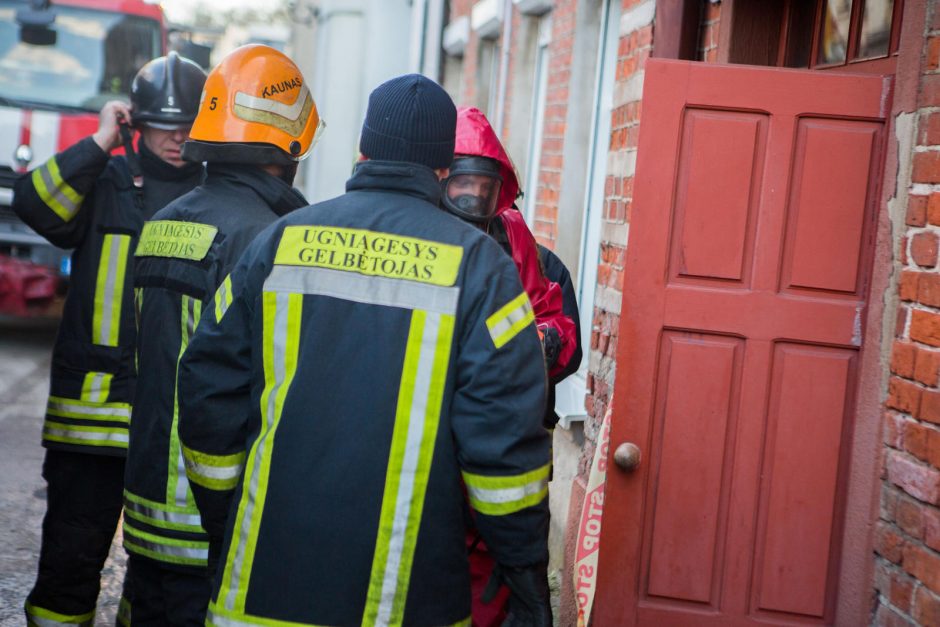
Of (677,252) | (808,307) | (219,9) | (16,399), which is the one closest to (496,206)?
(677,252)

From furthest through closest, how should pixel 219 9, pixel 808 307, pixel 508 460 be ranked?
pixel 219 9 → pixel 808 307 → pixel 508 460

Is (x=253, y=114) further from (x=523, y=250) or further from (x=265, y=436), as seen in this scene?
(x=265, y=436)

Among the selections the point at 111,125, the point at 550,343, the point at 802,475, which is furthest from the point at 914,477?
the point at 111,125

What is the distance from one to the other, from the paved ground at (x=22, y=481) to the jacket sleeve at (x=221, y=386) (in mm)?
2209

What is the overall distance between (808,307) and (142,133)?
7.65 feet

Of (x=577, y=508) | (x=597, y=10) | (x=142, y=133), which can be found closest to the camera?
(x=142, y=133)

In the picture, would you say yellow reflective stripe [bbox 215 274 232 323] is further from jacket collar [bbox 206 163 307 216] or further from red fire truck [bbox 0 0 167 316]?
red fire truck [bbox 0 0 167 316]

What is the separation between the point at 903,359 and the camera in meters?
3.33

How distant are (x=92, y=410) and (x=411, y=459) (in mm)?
1789

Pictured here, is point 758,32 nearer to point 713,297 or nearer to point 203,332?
point 713,297

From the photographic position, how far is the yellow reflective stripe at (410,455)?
2.58m

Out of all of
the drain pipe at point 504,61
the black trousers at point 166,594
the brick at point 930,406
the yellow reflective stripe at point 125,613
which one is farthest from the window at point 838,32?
the drain pipe at point 504,61

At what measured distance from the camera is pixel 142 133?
169 inches

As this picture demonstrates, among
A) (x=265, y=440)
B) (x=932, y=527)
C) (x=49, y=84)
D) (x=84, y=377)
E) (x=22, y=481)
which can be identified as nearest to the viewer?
(x=265, y=440)
